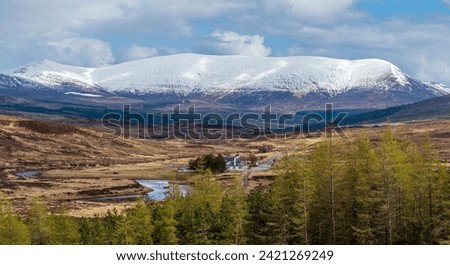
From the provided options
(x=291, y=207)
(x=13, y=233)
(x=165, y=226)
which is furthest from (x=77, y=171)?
(x=13, y=233)

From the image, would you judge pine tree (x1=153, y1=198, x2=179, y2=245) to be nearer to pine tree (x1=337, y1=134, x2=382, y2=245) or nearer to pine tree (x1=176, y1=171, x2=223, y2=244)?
pine tree (x1=176, y1=171, x2=223, y2=244)

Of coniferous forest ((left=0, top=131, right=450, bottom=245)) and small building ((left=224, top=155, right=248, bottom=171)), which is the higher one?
coniferous forest ((left=0, top=131, right=450, bottom=245))

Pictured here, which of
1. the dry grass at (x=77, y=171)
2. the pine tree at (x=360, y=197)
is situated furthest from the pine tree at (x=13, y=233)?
the pine tree at (x=360, y=197)

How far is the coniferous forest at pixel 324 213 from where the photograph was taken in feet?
149

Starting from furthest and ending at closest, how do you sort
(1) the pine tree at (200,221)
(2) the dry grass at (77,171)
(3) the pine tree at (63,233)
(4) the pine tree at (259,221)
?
(2) the dry grass at (77,171) < (4) the pine tree at (259,221) < (1) the pine tree at (200,221) < (3) the pine tree at (63,233)

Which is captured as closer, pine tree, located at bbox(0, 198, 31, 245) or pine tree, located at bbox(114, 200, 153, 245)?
pine tree, located at bbox(0, 198, 31, 245)

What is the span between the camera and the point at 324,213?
4875cm

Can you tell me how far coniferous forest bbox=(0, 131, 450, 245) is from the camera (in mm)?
45550

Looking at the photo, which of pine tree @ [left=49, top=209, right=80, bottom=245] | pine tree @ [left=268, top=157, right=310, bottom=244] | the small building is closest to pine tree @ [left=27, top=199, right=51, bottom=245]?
pine tree @ [left=49, top=209, right=80, bottom=245]

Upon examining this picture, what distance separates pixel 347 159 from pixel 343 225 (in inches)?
198

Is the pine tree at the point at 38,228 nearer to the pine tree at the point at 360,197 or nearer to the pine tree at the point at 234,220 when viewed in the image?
the pine tree at the point at 234,220

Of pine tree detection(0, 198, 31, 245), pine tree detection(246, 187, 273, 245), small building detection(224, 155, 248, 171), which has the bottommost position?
small building detection(224, 155, 248, 171)
